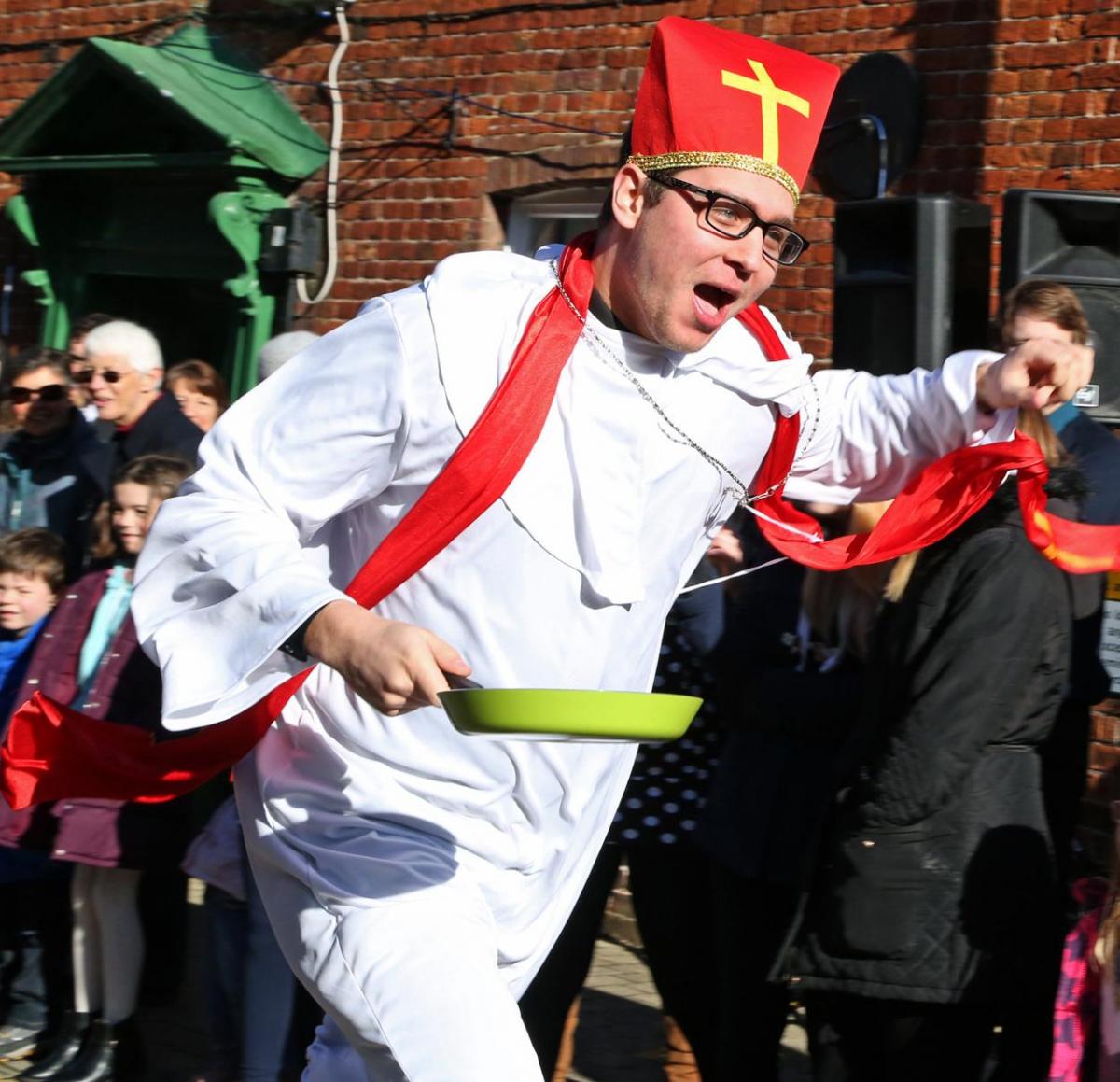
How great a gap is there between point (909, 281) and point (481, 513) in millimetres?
2616

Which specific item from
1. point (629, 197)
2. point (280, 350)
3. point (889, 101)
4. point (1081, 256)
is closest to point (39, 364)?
point (280, 350)

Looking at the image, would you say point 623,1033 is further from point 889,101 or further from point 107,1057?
point 889,101

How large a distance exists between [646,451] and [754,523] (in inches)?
68.5

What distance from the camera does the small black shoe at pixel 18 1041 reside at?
19.4 ft

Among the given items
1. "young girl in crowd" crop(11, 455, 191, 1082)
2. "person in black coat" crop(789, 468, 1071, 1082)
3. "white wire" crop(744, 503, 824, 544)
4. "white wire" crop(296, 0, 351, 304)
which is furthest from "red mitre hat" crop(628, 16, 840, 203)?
"white wire" crop(296, 0, 351, 304)

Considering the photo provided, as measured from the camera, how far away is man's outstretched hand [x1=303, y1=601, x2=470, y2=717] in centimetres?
241

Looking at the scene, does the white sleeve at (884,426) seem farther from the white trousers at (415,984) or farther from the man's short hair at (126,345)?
the man's short hair at (126,345)

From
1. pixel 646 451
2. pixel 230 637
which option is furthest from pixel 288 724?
pixel 646 451

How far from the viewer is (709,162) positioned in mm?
2947

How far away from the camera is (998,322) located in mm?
4574

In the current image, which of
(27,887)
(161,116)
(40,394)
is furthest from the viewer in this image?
(161,116)

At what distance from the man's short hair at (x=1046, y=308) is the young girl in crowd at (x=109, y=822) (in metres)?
2.45

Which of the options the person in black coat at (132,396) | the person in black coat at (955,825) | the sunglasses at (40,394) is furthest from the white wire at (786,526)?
the sunglasses at (40,394)

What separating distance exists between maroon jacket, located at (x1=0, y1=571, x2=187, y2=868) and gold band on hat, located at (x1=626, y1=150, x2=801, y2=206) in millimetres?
2836
